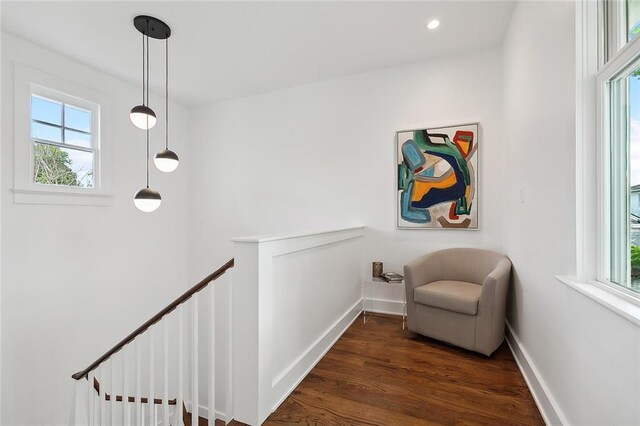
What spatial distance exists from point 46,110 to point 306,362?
3668mm

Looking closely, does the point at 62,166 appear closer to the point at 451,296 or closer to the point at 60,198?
the point at 60,198

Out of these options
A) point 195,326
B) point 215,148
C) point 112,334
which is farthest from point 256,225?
point 195,326

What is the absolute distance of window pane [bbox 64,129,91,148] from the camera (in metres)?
3.17

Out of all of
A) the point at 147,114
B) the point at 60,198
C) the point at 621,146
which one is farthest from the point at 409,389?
the point at 60,198

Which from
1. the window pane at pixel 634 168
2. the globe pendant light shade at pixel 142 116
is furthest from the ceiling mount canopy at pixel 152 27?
the window pane at pixel 634 168

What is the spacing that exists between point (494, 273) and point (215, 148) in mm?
4012

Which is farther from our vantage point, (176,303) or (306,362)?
(306,362)

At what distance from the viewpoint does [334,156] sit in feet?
11.8

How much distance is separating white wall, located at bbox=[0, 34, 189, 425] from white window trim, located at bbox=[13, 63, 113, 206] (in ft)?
0.20

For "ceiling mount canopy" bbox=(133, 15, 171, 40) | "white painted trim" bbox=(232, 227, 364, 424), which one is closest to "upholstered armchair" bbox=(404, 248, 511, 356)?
"white painted trim" bbox=(232, 227, 364, 424)

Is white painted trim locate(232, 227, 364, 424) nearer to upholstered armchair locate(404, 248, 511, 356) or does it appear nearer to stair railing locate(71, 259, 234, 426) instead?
stair railing locate(71, 259, 234, 426)

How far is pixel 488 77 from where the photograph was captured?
2.95 meters

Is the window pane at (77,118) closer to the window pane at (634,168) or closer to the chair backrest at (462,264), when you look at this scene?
the chair backrest at (462,264)

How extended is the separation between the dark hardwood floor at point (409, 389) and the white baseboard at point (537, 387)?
4cm
